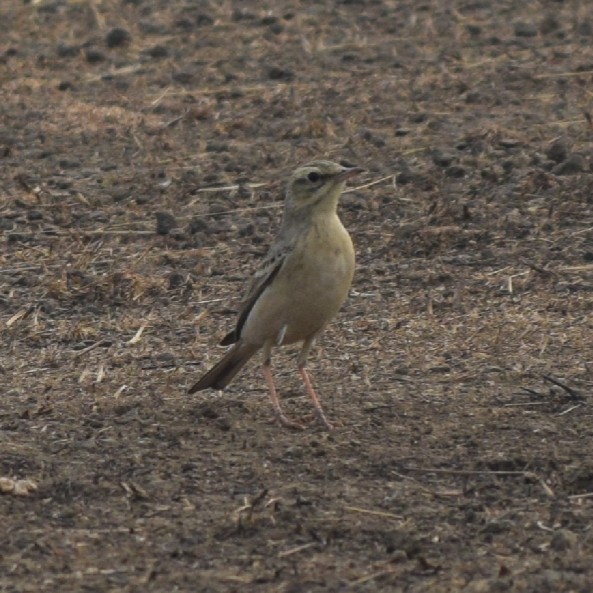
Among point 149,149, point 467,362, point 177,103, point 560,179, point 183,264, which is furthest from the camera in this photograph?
point 177,103

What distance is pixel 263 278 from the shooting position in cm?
901

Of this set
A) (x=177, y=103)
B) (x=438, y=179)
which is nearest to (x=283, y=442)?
(x=438, y=179)

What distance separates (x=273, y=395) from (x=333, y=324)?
1.57 metres

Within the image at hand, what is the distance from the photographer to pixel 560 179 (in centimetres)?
1266

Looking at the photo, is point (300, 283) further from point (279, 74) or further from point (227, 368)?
point (279, 74)

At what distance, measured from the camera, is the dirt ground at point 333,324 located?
738 centimetres

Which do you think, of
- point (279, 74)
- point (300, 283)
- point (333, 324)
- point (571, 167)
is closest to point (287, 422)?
point (300, 283)

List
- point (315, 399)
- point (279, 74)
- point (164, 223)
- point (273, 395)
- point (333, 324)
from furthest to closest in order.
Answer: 1. point (279, 74)
2. point (164, 223)
3. point (333, 324)
4. point (273, 395)
5. point (315, 399)

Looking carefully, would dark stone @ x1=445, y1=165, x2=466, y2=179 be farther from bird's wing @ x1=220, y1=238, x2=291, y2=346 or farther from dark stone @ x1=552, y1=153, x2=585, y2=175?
bird's wing @ x1=220, y1=238, x2=291, y2=346

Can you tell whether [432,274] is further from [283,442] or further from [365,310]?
[283,442]

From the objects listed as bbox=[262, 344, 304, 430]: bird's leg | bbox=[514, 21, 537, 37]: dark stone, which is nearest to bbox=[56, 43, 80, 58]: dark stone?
bbox=[514, 21, 537, 37]: dark stone

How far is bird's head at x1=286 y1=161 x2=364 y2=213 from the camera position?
9.04 meters

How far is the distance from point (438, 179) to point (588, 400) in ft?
13.9

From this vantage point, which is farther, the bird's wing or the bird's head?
the bird's head
